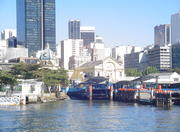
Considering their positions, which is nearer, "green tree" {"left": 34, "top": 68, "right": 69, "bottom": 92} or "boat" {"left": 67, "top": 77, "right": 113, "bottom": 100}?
"green tree" {"left": 34, "top": 68, "right": 69, "bottom": 92}

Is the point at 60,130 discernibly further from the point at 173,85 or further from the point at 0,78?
the point at 173,85

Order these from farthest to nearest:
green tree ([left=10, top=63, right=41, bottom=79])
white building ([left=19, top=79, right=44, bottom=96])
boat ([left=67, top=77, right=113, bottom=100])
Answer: boat ([left=67, top=77, right=113, bottom=100]), green tree ([left=10, top=63, right=41, bottom=79]), white building ([left=19, top=79, right=44, bottom=96])

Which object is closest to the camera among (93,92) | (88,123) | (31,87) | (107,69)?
(88,123)

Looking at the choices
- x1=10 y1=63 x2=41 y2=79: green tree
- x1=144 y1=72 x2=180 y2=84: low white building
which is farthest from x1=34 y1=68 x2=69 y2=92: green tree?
x1=144 y1=72 x2=180 y2=84: low white building

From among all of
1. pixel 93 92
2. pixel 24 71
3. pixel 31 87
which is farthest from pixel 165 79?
pixel 31 87

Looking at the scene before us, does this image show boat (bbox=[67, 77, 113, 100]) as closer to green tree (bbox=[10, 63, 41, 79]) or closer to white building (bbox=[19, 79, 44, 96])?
green tree (bbox=[10, 63, 41, 79])

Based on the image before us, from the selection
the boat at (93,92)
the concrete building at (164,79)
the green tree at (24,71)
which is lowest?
the boat at (93,92)

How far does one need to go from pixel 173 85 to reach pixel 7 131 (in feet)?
237

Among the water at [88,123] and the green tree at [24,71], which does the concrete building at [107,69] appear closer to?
the green tree at [24,71]

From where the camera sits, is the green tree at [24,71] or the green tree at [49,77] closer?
the green tree at [24,71]

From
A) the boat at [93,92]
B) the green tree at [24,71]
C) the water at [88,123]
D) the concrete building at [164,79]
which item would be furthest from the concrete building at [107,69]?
the water at [88,123]

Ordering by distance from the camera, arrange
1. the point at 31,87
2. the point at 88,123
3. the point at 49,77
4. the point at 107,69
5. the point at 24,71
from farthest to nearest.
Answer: the point at 107,69, the point at 49,77, the point at 24,71, the point at 31,87, the point at 88,123

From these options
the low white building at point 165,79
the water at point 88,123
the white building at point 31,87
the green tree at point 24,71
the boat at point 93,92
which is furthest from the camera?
the boat at point 93,92

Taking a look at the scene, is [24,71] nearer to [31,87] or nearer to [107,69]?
[31,87]
